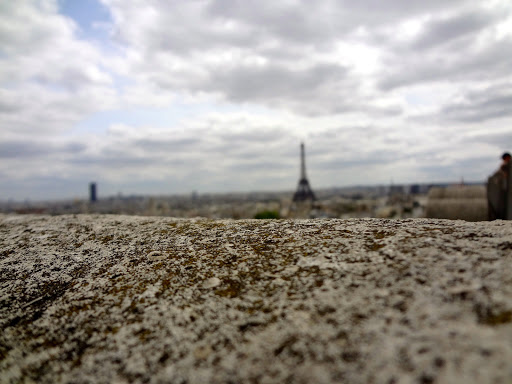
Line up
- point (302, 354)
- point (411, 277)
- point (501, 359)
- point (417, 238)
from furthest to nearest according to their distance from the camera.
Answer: point (417, 238)
point (411, 277)
point (302, 354)
point (501, 359)

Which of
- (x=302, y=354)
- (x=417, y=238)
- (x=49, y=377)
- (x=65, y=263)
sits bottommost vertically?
(x=49, y=377)

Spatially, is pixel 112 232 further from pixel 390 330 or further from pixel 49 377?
pixel 390 330

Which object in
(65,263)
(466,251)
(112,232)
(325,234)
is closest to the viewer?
(466,251)

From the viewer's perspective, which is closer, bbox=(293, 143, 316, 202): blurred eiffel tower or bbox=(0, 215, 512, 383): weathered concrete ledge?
bbox=(0, 215, 512, 383): weathered concrete ledge

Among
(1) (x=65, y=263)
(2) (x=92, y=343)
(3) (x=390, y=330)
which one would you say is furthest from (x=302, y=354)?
(1) (x=65, y=263)

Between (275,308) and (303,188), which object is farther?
(303,188)

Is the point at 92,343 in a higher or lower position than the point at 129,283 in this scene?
lower

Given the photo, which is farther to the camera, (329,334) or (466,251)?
(466,251)

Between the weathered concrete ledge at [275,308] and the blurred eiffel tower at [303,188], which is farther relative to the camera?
the blurred eiffel tower at [303,188]
